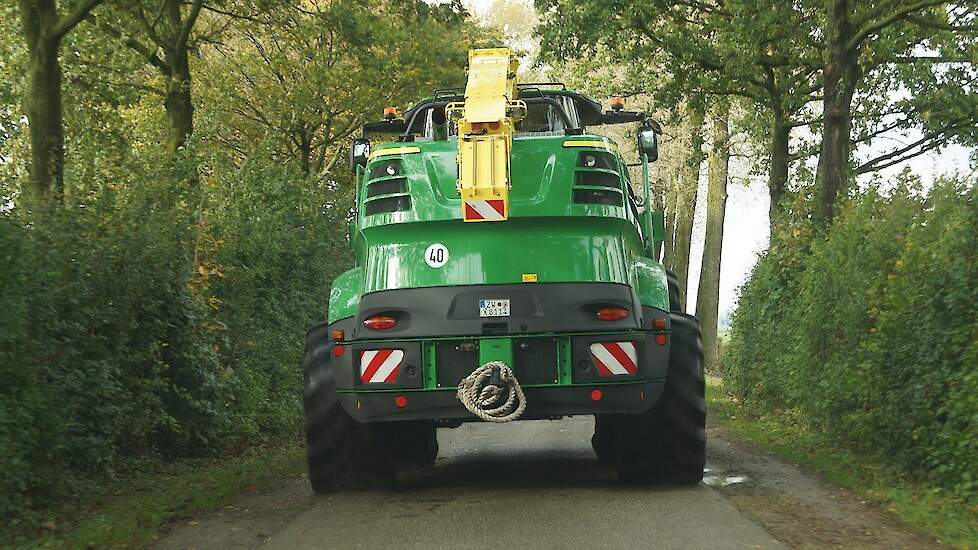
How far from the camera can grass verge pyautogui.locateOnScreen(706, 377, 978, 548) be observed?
27.4 ft

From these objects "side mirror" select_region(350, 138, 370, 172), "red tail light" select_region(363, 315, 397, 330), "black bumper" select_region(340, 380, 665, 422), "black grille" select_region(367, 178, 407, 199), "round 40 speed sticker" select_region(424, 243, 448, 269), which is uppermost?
"side mirror" select_region(350, 138, 370, 172)

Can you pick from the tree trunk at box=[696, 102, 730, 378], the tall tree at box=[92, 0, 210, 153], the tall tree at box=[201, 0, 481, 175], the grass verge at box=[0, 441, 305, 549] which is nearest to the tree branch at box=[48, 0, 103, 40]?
the tall tree at box=[92, 0, 210, 153]

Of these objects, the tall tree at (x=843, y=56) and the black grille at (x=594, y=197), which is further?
the tall tree at (x=843, y=56)

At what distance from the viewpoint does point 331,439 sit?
10.5 m

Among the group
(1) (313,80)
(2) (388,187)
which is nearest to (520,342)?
(2) (388,187)

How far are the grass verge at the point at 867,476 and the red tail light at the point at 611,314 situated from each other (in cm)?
240

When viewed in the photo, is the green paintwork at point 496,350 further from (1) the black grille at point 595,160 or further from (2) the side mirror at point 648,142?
(2) the side mirror at point 648,142

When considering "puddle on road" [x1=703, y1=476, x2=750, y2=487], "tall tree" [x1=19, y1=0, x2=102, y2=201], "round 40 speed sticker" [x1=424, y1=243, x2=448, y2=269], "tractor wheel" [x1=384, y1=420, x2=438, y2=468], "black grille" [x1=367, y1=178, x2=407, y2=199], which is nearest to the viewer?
"round 40 speed sticker" [x1=424, y1=243, x2=448, y2=269]

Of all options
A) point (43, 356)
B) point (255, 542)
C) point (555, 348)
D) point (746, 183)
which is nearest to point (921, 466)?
point (555, 348)

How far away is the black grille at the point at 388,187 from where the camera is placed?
9.95m

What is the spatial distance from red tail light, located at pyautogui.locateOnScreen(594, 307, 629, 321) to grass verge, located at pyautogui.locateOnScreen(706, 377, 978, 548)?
2397 millimetres

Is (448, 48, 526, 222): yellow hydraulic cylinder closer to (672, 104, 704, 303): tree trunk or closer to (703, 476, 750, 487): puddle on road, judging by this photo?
(703, 476, 750, 487): puddle on road

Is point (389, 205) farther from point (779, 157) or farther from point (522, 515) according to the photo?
point (779, 157)

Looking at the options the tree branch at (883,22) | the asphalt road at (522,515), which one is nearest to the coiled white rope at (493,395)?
the asphalt road at (522,515)
